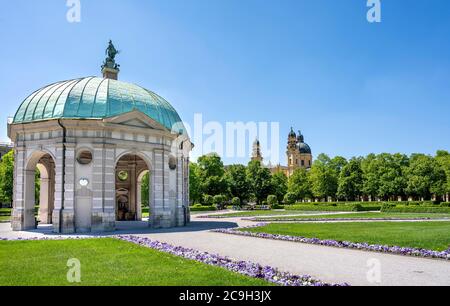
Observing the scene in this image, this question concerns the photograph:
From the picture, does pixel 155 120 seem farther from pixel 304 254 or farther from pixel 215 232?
pixel 304 254

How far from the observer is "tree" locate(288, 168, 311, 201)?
107438mm

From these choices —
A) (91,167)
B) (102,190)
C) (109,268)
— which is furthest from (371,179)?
(109,268)

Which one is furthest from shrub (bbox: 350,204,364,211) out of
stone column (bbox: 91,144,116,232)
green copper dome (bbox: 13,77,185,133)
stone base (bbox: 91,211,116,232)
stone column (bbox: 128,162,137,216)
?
stone base (bbox: 91,211,116,232)

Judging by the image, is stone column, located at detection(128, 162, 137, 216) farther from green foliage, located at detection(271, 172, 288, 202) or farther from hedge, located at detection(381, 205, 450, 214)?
green foliage, located at detection(271, 172, 288, 202)

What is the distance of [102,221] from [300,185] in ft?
283

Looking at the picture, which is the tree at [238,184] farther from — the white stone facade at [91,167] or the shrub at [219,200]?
the white stone facade at [91,167]

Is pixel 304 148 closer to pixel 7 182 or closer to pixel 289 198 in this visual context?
pixel 289 198

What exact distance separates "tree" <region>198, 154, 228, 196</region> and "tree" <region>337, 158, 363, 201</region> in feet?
100

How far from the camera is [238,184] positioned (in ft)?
313

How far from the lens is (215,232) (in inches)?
1101

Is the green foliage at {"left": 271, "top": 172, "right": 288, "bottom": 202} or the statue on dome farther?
the green foliage at {"left": 271, "top": 172, "right": 288, "bottom": 202}

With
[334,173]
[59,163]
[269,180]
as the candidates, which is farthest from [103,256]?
[334,173]

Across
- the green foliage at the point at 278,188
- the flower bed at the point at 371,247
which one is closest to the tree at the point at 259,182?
the green foliage at the point at 278,188

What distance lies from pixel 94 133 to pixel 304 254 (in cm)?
1897
